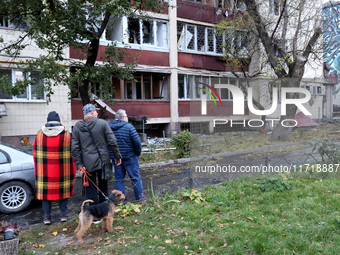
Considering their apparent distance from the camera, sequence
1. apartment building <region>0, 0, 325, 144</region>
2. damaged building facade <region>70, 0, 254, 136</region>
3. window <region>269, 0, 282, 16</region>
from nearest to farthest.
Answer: window <region>269, 0, 282, 16</region> < apartment building <region>0, 0, 325, 144</region> < damaged building facade <region>70, 0, 254, 136</region>

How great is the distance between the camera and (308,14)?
14219mm

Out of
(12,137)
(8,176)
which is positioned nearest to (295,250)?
(8,176)

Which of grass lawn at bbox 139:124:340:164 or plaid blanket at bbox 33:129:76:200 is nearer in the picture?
plaid blanket at bbox 33:129:76:200

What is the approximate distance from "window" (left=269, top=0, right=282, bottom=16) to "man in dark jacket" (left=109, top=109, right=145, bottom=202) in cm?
1092

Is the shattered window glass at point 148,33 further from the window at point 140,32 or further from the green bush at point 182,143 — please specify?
the green bush at point 182,143

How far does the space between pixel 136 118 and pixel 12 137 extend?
6.59m

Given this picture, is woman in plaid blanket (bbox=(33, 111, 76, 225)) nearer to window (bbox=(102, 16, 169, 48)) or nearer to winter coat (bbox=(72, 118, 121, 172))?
winter coat (bbox=(72, 118, 121, 172))

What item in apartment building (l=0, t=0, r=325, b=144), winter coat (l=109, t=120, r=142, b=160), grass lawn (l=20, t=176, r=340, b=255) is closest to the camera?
grass lawn (l=20, t=176, r=340, b=255)

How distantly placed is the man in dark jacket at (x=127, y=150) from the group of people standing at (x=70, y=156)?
0.68 m

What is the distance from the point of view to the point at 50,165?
5.67 m

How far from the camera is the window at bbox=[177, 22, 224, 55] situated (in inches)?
851

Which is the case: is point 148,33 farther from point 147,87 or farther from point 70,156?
point 70,156

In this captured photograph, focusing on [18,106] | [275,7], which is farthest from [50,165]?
[275,7]

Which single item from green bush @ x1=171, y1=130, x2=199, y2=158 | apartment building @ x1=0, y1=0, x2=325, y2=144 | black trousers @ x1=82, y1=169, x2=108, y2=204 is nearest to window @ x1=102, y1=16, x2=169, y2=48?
apartment building @ x1=0, y1=0, x2=325, y2=144
